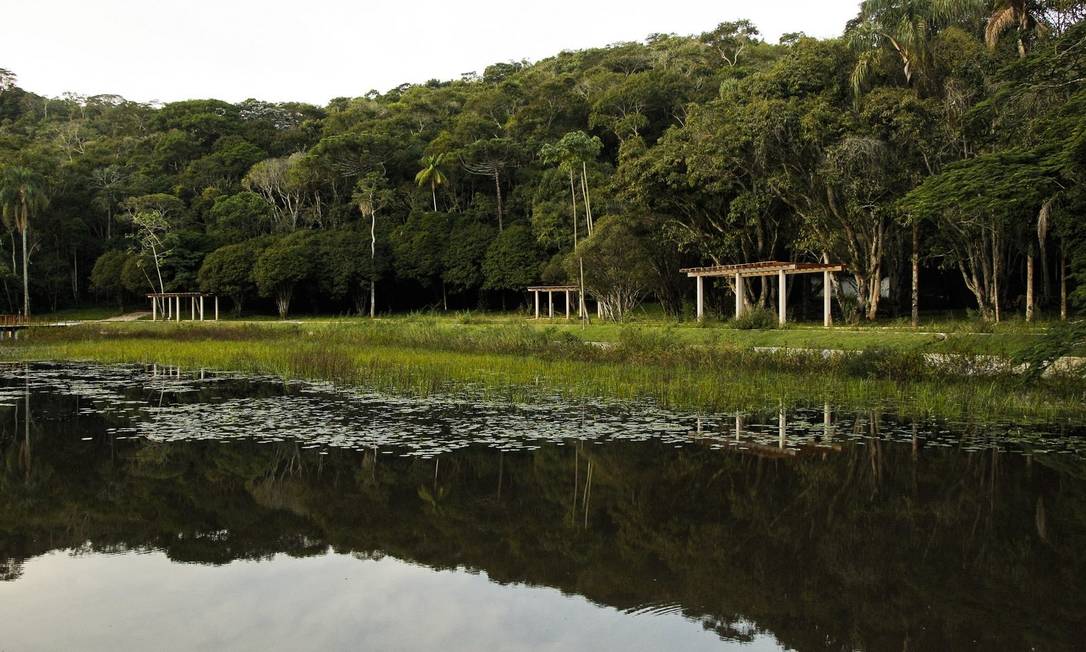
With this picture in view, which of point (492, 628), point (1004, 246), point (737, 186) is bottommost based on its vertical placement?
point (492, 628)

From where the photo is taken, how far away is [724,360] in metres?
18.3

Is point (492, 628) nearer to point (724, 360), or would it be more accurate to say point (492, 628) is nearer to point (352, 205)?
point (724, 360)

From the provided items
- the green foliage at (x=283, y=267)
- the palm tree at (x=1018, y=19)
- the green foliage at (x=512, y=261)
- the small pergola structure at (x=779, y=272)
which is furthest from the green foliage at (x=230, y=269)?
the palm tree at (x=1018, y=19)

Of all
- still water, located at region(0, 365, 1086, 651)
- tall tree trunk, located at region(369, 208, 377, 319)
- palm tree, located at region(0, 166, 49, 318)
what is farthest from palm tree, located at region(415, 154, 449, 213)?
still water, located at region(0, 365, 1086, 651)

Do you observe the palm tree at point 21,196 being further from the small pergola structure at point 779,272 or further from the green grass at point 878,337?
the small pergola structure at point 779,272

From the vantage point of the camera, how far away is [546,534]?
6812 mm

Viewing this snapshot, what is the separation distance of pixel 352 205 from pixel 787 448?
175 feet

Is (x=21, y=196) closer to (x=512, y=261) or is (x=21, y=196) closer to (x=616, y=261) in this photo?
(x=512, y=261)

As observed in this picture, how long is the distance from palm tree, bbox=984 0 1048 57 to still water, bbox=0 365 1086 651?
1986 cm

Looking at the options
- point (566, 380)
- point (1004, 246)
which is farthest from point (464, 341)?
point (1004, 246)

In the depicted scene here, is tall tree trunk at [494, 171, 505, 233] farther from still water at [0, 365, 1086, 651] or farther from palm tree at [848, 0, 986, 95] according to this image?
still water at [0, 365, 1086, 651]

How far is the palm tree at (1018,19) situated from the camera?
84.0ft

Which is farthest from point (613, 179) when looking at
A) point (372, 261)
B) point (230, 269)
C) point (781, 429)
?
point (230, 269)

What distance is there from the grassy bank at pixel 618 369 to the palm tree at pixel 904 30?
1273 cm
